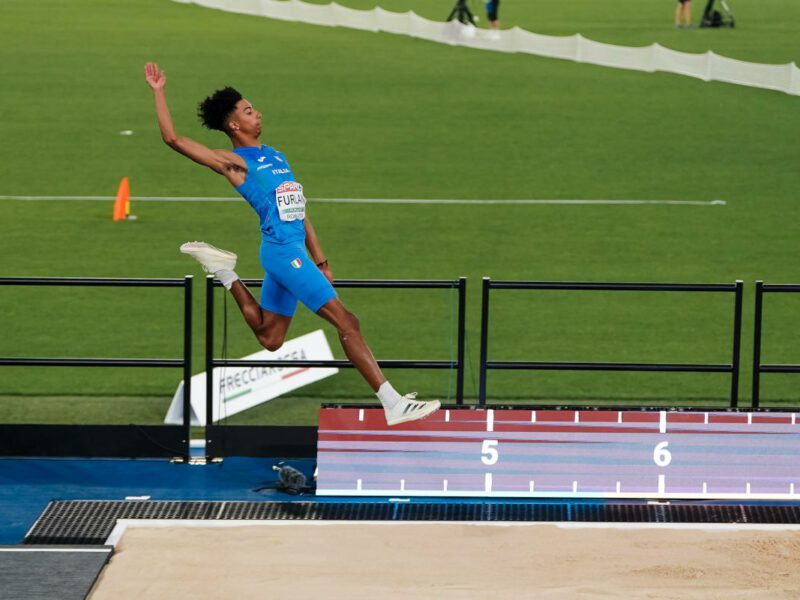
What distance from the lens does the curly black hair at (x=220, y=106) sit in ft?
31.0

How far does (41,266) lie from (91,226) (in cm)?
252

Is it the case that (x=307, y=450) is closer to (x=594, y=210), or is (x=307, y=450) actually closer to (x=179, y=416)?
(x=179, y=416)

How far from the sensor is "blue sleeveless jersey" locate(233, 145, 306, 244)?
30.9 ft

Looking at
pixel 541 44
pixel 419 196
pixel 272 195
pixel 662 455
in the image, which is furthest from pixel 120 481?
pixel 541 44

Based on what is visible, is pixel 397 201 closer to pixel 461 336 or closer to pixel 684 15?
pixel 461 336

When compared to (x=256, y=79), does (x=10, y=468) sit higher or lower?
lower

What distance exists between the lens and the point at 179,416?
1113 centimetres

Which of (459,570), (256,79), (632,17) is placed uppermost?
(632,17)

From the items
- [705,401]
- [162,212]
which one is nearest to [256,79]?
[162,212]

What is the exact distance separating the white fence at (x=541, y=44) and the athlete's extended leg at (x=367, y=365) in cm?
2646

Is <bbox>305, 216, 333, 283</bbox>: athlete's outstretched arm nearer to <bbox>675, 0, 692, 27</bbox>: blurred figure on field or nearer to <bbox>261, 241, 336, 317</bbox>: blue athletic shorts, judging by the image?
<bbox>261, 241, 336, 317</bbox>: blue athletic shorts

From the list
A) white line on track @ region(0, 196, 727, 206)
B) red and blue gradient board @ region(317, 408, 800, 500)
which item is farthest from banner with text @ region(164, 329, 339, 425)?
white line on track @ region(0, 196, 727, 206)

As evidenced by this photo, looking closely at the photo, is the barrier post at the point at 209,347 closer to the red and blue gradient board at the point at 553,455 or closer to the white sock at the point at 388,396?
the red and blue gradient board at the point at 553,455

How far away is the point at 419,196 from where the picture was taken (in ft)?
75.6
